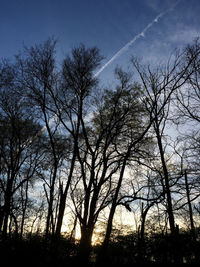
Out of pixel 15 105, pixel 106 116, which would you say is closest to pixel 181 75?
pixel 106 116


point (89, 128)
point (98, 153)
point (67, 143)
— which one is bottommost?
point (98, 153)

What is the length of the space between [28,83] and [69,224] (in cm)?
1945

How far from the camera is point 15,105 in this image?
513 inches

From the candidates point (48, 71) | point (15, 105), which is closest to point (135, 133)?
point (48, 71)

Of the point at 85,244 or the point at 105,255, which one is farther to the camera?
the point at 105,255

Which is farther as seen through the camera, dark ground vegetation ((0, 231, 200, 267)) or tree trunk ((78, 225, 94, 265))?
tree trunk ((78, 225, 94, 265))

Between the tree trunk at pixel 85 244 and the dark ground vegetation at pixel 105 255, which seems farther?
the tree trunk at pixel 85 244

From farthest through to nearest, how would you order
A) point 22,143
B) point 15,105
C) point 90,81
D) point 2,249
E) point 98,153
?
point 22,143 → point 15,105 → point 98,153 → point 90,81 → point 2,249

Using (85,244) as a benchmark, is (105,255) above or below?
below

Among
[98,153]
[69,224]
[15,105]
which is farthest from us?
[69,224]

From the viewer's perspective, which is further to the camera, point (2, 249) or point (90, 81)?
point (90, 81)

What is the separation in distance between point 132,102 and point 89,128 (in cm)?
346

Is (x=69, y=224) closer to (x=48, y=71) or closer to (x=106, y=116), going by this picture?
(x=106, y=116)

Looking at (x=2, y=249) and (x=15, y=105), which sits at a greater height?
(x=15, y=105)
